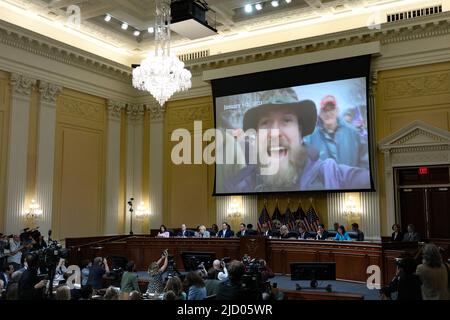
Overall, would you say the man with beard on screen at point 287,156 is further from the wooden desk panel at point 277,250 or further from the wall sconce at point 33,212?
the wall sconce at point 33,212

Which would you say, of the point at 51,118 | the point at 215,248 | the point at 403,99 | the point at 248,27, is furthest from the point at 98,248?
the point at 403,99

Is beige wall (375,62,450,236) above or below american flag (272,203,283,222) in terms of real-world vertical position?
above

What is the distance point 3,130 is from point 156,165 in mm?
5646

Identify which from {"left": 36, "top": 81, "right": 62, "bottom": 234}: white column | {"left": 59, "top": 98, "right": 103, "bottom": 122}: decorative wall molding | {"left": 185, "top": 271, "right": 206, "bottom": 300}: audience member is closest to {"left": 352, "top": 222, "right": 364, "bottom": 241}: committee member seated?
{"left": 185, "top": 271, "right": 206, "bottom": 300}: audience member

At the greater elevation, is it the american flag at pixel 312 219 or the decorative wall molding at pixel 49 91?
the decorative wall molding at pixel 49 91

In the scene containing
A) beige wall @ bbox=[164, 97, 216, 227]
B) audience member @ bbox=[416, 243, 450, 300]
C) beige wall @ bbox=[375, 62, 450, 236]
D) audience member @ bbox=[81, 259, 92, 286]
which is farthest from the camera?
beige wall @ bbox=[164, 97, 216, 227]

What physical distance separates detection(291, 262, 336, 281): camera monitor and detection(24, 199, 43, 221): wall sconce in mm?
8830

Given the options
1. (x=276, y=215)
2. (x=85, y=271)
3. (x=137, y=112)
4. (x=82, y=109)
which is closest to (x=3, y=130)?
(x=82, y=109)

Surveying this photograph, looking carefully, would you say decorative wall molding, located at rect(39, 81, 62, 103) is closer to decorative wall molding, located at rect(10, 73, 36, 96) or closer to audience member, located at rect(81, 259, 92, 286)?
decorative wall molding, located at rect(10, 73, 36, 96)

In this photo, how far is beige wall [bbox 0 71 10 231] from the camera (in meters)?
13.1

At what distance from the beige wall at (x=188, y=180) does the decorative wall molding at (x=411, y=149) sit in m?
5.96

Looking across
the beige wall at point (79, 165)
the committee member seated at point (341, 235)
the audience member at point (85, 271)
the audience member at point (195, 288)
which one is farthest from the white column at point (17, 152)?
the audience member at point (195, 288)

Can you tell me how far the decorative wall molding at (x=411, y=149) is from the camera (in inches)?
491
